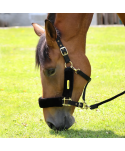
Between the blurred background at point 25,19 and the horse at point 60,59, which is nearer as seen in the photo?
the horse at point 60,59

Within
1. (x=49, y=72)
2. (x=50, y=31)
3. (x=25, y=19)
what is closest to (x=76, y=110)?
(x=49, y=72)

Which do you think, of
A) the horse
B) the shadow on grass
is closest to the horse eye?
the horse

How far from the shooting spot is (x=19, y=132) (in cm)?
371

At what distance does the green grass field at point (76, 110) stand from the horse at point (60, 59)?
0.43m

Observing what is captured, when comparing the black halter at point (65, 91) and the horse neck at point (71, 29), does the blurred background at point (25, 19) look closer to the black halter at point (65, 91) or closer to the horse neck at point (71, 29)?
the horse neck at point (71, 29)

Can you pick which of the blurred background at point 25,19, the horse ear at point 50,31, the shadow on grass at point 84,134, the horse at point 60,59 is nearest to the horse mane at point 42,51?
the horse at point 60,59

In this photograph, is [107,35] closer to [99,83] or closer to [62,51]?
[99,83]

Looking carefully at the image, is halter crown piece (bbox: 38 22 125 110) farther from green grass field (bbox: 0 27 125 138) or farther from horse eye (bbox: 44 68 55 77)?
green grass field (bbox: 0 27 125 138)

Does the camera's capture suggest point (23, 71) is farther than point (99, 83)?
Yes

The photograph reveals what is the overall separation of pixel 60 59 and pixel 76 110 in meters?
1.92

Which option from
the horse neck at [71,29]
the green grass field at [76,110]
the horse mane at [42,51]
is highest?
the horse neck at [71,29]

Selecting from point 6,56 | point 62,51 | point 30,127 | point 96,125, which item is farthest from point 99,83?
point 6,56

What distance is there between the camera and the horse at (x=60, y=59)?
3000 mm

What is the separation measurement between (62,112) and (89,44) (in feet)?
30.2
